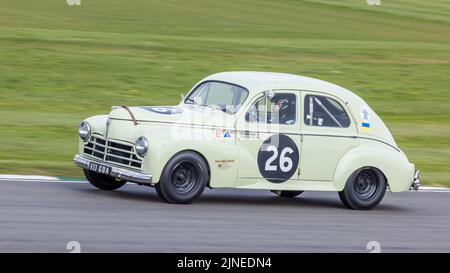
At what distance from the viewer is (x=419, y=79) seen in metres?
27.6

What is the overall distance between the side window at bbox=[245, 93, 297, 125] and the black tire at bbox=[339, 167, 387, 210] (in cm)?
107

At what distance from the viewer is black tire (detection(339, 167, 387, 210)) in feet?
40.7

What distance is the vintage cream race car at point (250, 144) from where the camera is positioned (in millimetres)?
11484

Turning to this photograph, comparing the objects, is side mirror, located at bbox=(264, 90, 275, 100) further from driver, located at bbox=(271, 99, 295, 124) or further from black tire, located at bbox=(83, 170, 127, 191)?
black tire, located at bbox=(83, 170, 127, 191)

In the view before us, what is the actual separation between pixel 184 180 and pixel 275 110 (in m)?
1.50

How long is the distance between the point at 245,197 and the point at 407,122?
10225 mm

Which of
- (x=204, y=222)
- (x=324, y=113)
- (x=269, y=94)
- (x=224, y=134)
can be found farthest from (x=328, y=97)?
(x=204, y=222)

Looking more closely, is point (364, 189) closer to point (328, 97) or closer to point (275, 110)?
point (328, 97)

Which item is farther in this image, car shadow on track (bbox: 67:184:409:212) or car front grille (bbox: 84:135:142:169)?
car shadow on track (bbox: 67:184:409:212)

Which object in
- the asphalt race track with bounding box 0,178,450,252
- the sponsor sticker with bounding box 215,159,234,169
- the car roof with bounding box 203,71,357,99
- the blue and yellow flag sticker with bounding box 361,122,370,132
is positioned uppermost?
the car roof with bounding box 203,71,357,99

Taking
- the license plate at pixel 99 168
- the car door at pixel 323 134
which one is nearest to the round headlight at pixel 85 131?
the license plate at pixel 99 168

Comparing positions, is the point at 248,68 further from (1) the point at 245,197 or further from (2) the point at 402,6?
(2) the point at 402,6

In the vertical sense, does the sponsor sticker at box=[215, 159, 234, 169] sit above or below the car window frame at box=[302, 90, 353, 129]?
below

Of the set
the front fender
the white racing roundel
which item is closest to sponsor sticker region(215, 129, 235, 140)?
the white racing roundel
